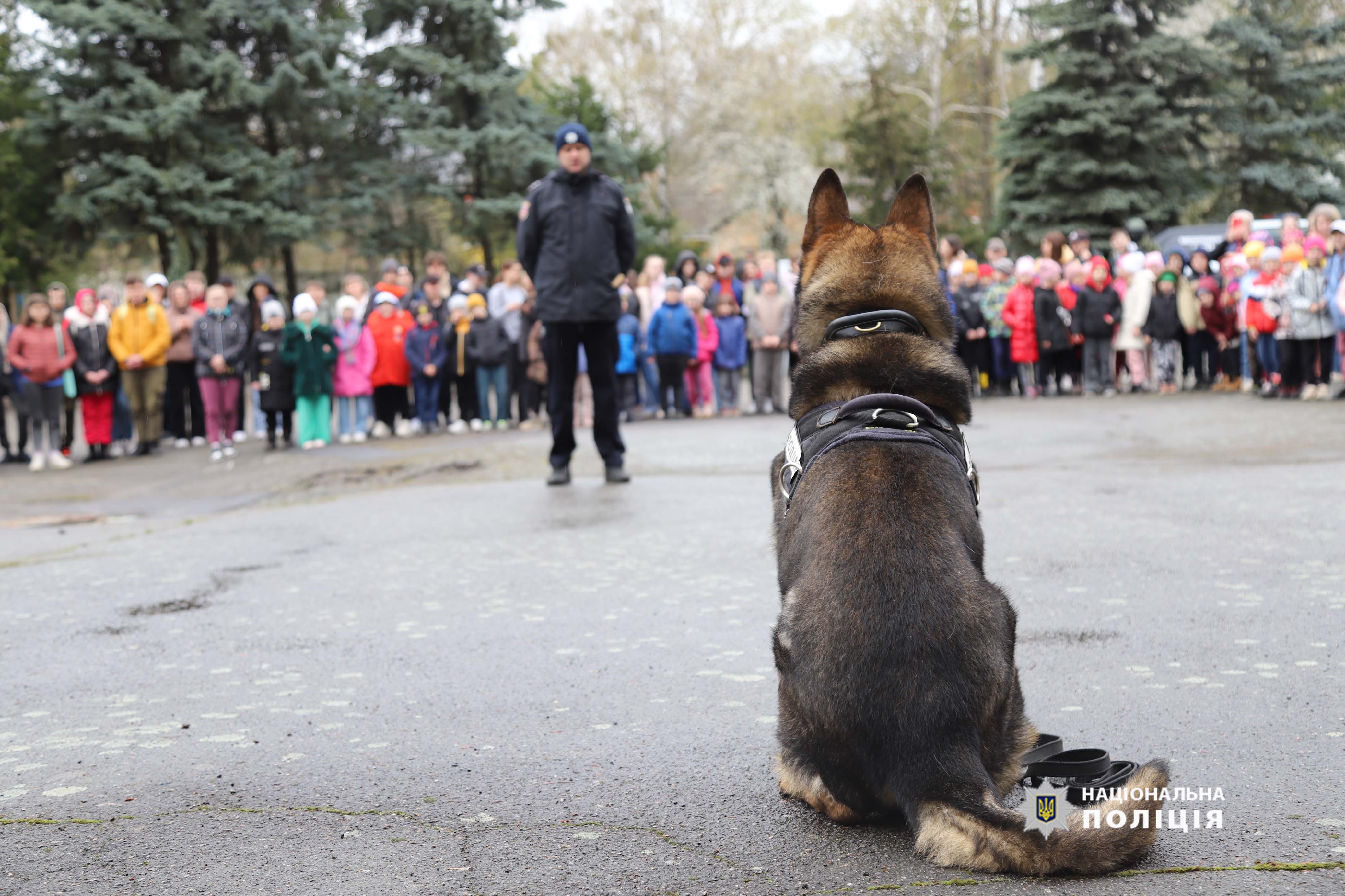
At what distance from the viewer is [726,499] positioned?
32.3 ft

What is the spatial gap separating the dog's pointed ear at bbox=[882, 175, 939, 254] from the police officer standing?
5913 mm

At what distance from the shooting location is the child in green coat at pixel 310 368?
637 inches

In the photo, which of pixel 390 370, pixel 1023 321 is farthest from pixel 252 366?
pixel 1023 321

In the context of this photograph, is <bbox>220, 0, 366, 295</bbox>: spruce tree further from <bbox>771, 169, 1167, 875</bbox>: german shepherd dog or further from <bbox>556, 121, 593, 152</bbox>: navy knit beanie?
<bbox>771, 169, 1167, 875</bbox>: german shepherd dog

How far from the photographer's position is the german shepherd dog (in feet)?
9.70

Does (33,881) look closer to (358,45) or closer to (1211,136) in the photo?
(358,45)

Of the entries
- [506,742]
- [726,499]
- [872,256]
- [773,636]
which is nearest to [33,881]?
[506,742]

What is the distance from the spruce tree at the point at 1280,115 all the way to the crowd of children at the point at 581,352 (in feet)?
40.9

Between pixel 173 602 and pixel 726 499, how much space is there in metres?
4.30

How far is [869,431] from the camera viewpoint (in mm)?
3490

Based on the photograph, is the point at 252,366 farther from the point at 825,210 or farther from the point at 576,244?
the point at 825,210

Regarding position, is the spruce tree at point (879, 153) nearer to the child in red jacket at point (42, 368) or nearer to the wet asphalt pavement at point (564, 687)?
the child in red jacket at point (42, 368)

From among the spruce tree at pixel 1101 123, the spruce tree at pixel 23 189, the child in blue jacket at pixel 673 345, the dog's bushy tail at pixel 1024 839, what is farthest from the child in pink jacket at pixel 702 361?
the spruce tree at pixel 23 189

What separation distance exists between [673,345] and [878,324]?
47.1 ft
